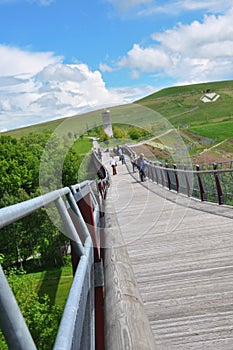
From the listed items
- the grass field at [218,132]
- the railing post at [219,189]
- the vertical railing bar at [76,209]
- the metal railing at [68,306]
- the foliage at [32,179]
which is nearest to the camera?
the metal railing at [68,306]

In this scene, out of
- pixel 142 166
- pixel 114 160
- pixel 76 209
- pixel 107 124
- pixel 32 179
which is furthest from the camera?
pixel 107 124

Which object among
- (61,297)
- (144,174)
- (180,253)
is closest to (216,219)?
(180,253)

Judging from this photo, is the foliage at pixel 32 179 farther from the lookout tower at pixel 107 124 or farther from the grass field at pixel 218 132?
the grass field at pixel 218 132

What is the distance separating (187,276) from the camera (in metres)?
5.77

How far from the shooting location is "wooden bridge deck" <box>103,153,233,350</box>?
4.00 metres

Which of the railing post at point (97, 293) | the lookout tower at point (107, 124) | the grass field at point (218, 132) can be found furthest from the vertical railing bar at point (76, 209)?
the grass field at point (218, 132)

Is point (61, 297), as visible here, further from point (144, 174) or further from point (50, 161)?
point (50, 161)

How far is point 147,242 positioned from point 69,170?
75493 mm

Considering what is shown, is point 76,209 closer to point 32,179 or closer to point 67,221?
point 67,221

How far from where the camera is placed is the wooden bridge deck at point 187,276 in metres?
4.00

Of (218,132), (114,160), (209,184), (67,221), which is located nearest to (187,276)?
(67,221)

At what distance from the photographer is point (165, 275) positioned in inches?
236

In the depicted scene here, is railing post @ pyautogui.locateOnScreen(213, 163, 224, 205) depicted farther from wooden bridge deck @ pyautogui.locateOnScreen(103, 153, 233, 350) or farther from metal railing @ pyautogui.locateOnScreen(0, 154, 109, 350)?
metal railing @ pyautogui.locateOnScreen(0, 154, 109, 350)

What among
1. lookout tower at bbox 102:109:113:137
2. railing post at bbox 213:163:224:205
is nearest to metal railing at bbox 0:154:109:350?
railing post at bbox 213:163:224:205
